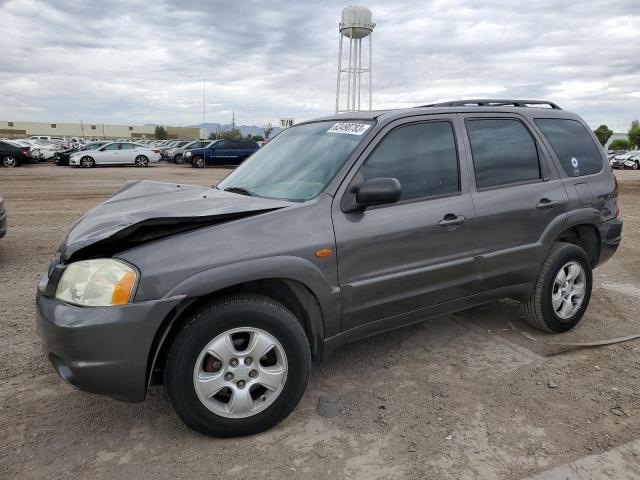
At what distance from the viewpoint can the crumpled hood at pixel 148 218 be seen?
8.91 ft

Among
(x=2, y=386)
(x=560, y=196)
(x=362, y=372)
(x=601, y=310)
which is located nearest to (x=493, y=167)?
(x=560, y=196)

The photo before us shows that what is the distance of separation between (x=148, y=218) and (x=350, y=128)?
5.11ft

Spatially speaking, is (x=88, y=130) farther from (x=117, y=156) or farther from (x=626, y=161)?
(x=626, y=161)

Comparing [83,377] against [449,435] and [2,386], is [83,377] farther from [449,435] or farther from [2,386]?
[449,435]

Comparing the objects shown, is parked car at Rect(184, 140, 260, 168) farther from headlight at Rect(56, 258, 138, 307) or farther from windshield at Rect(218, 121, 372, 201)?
headlight at Rect(56, 258, 138, 307)

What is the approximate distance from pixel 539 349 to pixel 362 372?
143 centimetres

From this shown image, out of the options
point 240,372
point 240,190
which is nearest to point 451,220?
point 240,190

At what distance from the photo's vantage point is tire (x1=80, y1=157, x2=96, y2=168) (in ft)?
88.6

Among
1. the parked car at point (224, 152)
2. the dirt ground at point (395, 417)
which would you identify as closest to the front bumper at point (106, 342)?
the dirt ground at point (395, 417)

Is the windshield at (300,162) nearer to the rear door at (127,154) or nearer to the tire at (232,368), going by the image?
the tire at (232,368)

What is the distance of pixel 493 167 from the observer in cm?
392

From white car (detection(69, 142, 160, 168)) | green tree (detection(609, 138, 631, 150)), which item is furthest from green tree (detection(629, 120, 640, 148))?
white car (detection(69, 142, 160, 168))

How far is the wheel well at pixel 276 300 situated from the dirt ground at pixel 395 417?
16.4 inches

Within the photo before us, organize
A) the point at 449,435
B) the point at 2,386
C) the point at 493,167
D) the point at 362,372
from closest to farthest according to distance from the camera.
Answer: the point at 449,435 < the point at 2,386 < the point at 362,372 < the point at 493,167
